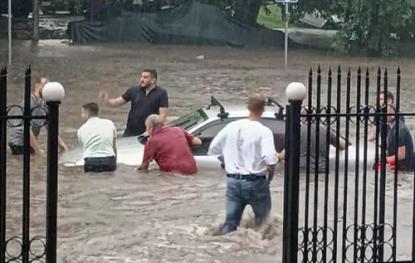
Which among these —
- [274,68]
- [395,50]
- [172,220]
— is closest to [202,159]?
[172,220]

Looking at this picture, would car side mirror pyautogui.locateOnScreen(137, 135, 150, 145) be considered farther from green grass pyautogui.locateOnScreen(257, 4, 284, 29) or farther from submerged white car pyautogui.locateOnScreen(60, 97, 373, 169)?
green grass pyautogui.locateOnScreen(257, 4, 284, 29)

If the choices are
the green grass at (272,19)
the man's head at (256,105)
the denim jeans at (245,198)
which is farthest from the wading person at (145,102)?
the green grass at (272,19)

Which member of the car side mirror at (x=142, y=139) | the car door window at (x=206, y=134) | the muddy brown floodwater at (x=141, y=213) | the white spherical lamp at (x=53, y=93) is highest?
the white spherical lamp at (x=53, y=93)

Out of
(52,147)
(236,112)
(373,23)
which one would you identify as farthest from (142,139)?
(373,23)

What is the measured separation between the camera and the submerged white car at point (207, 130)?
44.6 feet

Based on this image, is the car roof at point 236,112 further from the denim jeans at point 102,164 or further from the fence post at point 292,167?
the fence post at point 292,167

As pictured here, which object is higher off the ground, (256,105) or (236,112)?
(256,105)

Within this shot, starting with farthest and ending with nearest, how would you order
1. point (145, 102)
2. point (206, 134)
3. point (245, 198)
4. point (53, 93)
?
1. point (145, 102)
2. point (206, 134)
3. point (245, 198)
4. point (53, 93)

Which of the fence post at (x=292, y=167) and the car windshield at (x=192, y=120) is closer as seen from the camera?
the fence post at (x=292, y=167)

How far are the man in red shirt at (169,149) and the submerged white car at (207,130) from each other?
20 cm

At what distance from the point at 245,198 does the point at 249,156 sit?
0.52 meters

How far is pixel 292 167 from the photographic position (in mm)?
7000

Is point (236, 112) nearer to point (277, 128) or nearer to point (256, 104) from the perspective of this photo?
point (277, 128)

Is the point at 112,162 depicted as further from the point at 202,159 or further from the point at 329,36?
the point at 329,36
